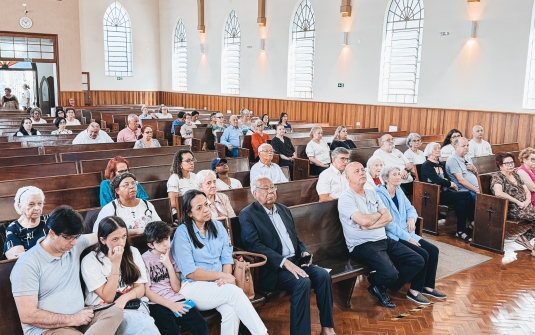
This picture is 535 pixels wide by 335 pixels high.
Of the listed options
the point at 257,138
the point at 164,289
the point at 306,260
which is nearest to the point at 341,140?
the point at 257,138

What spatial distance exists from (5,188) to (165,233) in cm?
216

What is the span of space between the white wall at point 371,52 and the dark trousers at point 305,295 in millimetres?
7356

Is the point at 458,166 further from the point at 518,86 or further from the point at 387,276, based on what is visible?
the point at 518,86

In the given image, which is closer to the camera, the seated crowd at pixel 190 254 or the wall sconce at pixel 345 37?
the seated crowd at pixel 190 254

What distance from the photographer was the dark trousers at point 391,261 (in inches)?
154

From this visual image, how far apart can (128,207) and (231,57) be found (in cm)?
1378

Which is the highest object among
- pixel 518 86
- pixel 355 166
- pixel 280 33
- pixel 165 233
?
pixel 280 33

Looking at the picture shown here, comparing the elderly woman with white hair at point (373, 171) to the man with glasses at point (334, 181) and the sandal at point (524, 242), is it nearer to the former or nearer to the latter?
the man with glasses at point (334, 181)

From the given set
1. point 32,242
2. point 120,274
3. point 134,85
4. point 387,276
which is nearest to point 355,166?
point 387,276

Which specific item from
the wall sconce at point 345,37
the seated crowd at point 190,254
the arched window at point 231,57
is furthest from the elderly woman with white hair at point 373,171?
the arched window at point 231,57

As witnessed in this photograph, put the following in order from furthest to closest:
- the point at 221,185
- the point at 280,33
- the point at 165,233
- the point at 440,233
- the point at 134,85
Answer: the point at 134,85 < the point at 280,33 < the point at 440,233 < the point at 221,185 < the point at 165,233

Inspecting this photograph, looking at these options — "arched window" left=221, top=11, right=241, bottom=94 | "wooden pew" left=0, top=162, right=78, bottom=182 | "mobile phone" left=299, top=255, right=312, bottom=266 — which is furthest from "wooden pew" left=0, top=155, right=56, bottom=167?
"arched window" left=221, top=11, right=241, bottom=94

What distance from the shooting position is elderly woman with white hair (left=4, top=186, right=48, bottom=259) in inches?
120

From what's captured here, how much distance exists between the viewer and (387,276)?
12.8 feet
